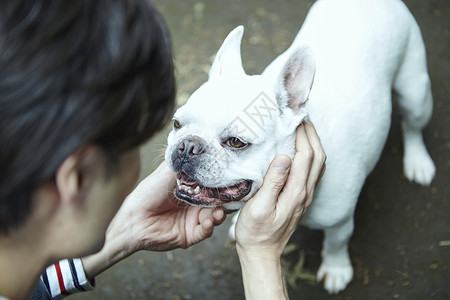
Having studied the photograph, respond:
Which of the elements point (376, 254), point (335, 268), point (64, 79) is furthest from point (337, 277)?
point (64, 79)

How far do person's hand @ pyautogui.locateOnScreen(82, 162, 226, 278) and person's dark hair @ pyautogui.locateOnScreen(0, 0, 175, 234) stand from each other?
2.93ft

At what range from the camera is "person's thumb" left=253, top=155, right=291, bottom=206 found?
58.7 inches

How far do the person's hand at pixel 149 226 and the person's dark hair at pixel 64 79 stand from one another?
2.93ft

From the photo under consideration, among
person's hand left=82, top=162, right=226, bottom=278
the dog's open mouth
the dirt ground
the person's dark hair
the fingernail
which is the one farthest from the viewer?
the dirt ground

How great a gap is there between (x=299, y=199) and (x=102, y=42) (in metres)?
0.97

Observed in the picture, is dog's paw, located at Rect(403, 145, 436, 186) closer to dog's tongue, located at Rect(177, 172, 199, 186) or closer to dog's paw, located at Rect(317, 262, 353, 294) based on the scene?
dog's paw, located at Rect(317, 262, 353, 294)

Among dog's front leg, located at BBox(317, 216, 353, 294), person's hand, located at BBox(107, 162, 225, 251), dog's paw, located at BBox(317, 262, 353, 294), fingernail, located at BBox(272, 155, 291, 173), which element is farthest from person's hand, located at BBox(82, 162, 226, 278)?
dog's paw, located at BBox(317, 262, 353, 294)

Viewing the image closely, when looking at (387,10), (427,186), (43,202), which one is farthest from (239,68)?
(427,186)

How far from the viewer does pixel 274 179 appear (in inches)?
58.8

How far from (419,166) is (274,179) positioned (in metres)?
1.54

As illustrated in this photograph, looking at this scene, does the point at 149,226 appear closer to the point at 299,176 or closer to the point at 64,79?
the point at 299,176

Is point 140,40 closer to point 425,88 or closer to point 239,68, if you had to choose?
point 239,68

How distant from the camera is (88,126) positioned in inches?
32.1

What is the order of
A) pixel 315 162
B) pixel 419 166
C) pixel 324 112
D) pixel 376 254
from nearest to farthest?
1. pixel 315 162
2. pixel 324 112
3. pixel 376 254
4. pixel 419 166
